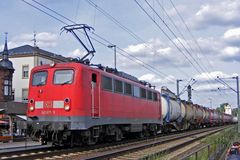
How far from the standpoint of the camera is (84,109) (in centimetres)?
1670

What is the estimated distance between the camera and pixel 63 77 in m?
17.3

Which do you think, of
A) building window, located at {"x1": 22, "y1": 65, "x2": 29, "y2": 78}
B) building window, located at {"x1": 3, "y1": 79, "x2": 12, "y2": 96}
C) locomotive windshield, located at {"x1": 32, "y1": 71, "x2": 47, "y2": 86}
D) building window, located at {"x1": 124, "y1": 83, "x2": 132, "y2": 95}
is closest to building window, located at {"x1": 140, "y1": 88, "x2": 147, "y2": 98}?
building window, located at {"x1": 124, "y1": 83, "x2": 132, "y2": 95}

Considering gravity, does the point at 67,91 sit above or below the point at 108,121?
above

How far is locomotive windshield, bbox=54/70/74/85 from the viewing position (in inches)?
672

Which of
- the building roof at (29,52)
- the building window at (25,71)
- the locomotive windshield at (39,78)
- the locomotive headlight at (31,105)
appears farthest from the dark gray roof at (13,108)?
the locomotive headlight at (31,105)

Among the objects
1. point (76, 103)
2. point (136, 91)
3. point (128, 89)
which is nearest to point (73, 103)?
point (76, 103)

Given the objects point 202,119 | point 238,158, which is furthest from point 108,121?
point 202,119

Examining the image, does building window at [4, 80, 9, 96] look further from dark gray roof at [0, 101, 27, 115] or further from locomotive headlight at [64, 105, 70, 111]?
locomotive headlight at [64, 105, 70, 111]

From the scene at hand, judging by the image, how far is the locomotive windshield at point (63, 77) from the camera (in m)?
17.1

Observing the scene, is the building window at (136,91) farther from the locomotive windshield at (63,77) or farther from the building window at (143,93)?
the locomotive windshield at (63,77)

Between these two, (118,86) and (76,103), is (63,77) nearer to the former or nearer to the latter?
(76,103)

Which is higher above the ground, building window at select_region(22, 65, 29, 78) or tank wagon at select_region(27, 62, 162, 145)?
building window at select_region(22, 65, 29, 78)

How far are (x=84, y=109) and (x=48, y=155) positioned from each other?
261 centimetres

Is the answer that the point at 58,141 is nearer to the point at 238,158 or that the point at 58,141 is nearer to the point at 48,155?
the point at 48,155
